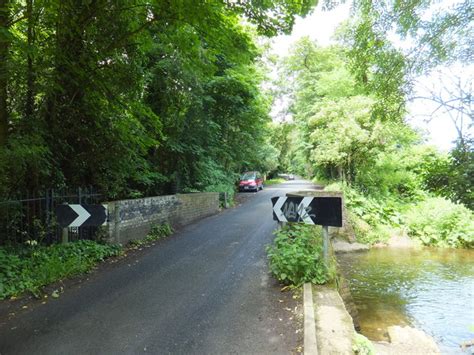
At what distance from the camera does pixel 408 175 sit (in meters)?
17.8

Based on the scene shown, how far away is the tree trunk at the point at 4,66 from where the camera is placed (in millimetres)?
5449

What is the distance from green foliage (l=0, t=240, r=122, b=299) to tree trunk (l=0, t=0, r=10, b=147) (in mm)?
2022

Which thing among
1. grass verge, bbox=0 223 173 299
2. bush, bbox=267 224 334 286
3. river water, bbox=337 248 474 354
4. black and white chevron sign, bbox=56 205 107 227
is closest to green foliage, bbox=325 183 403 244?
river water, bbox=337 248 474 354

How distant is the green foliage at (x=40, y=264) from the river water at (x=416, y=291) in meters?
5.47

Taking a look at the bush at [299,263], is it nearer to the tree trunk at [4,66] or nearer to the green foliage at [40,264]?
the green foliage at [40,264]

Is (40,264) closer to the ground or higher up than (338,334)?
higher up

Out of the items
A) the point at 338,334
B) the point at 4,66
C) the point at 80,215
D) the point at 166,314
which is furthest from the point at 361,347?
the point at 4,66

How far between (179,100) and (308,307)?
873 cm

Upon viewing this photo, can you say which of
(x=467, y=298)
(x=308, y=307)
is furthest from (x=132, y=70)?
(x=467, y=298)

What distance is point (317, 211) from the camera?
209 inches

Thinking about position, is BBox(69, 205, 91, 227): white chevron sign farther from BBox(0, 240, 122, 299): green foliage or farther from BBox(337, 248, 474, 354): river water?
BBox(337, 248, 474, 354): river water

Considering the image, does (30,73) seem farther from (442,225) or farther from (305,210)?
(442,225)

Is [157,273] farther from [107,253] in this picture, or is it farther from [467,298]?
[467,298]

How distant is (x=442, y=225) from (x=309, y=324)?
12.3 meters
